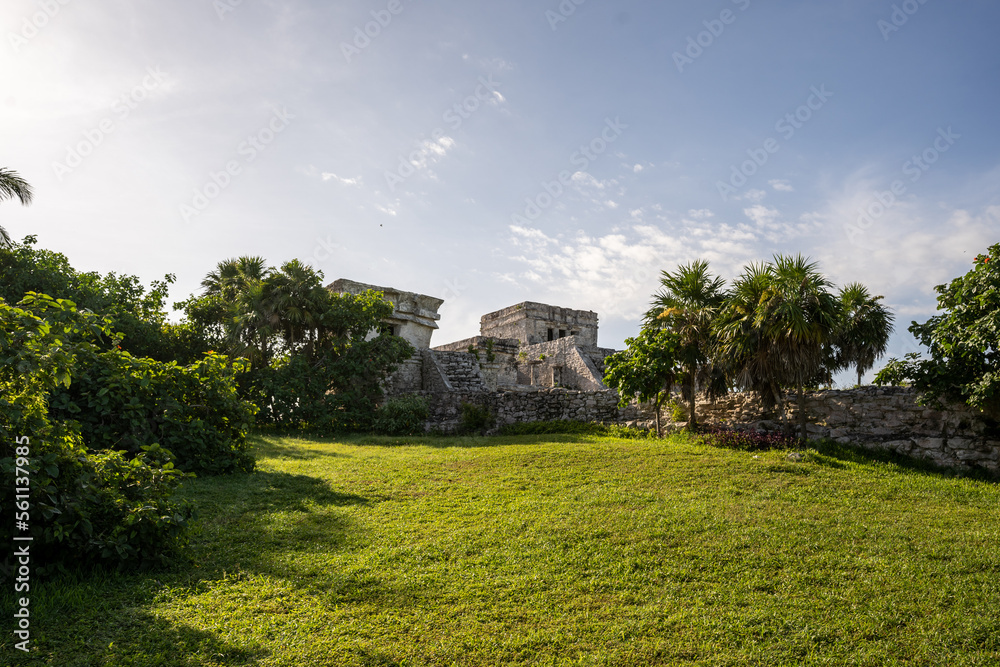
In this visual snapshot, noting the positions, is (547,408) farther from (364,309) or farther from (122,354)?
(122,354)

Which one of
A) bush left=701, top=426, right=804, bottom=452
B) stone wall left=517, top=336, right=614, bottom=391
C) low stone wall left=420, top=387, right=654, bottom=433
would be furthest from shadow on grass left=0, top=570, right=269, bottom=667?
stone wall left=517, top=336, right=614, bottom=391

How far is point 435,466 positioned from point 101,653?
6.22 meters

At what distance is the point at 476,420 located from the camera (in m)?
14.9

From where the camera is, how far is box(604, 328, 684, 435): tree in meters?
11.1

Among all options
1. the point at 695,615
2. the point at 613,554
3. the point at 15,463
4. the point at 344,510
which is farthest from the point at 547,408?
the point at 15,463

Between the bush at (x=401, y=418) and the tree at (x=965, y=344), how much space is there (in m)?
10.6

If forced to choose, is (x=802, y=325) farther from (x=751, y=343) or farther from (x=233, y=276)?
(x=233, y=276)

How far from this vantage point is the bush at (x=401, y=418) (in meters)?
14.9

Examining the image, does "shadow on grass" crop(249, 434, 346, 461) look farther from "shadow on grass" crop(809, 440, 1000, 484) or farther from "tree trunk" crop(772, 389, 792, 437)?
"shadow on grass" crop(809, 440, 1000, 484)

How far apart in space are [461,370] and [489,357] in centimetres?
186

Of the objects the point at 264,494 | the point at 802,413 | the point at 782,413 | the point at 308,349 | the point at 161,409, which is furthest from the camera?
the point at 308,349

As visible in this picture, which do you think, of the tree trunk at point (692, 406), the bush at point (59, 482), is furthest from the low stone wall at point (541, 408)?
the bush at point (59, 482)

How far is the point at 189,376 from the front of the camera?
8391mm

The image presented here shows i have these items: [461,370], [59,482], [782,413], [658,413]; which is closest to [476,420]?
[461,370]
